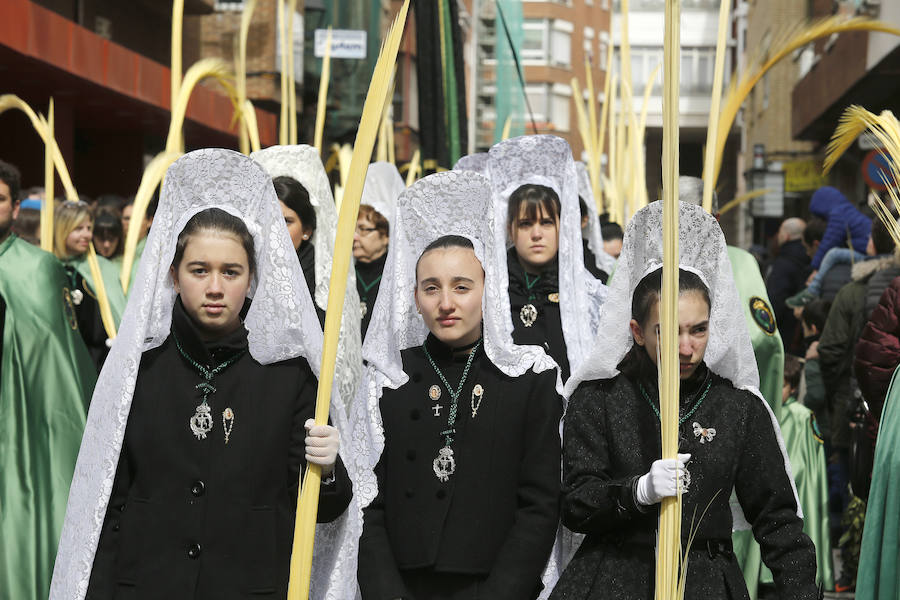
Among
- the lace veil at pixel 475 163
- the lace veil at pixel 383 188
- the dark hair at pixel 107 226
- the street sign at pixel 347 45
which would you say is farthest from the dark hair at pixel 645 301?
the street sign at pixel 347 45

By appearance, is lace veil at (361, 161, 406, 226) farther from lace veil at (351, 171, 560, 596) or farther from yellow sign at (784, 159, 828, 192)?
yellow sign at (784, 159, 828, 192)

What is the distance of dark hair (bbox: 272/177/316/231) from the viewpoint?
208 inches

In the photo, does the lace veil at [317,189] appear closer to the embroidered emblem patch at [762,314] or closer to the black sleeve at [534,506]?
the black sleeve at [534,506]

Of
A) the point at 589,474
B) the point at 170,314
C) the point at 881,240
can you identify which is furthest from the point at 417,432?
the point at 881,240

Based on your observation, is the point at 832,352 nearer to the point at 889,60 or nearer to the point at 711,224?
the point at 711,224

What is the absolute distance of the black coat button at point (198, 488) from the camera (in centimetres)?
344

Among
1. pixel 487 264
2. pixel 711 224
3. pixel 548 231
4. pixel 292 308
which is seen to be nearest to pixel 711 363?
pixel 711 224

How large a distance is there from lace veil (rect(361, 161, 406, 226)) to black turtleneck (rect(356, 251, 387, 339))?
0.25 meters

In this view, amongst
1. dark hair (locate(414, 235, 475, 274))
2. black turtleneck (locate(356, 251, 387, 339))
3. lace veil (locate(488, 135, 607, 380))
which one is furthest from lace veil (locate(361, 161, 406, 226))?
dark hair (locate(414, 235, 475, 274))

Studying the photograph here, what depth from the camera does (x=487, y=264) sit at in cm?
403

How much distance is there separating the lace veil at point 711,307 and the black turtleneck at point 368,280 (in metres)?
2.67

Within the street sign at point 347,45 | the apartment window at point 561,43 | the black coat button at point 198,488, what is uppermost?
the apartment window at point 561,43

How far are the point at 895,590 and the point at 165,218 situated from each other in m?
2.38

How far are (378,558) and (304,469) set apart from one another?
34cm
